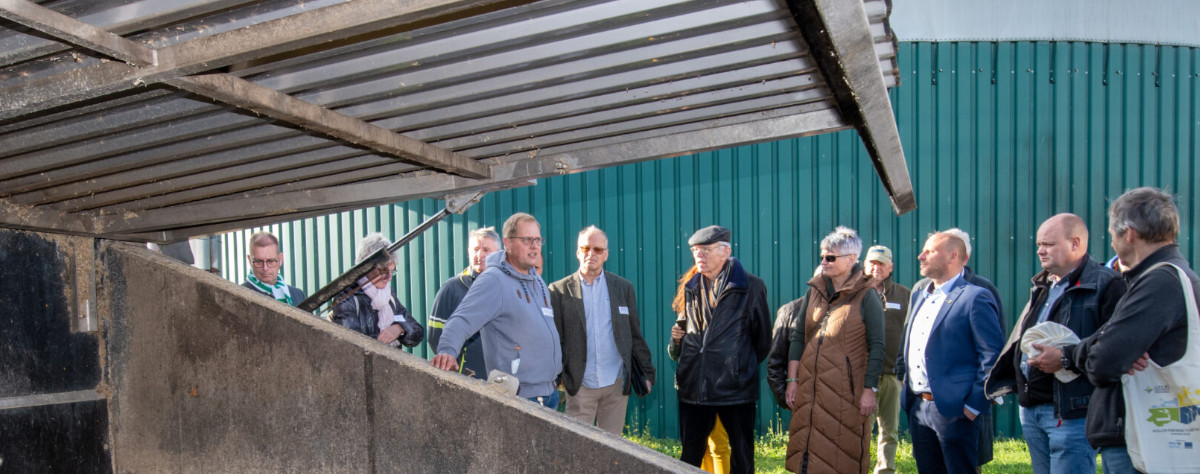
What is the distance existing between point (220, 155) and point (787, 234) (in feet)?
18.9

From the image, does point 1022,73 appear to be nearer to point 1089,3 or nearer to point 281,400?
point 1089,3

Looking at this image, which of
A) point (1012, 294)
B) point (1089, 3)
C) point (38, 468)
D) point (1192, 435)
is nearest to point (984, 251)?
point (1012, 294)

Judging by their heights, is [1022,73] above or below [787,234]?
above

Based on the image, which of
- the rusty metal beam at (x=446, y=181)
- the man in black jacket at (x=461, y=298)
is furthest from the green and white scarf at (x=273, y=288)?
the rusty metal beam at (x=446, y=181)

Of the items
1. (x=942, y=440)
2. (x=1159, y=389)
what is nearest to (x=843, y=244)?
(x=942, y=440)

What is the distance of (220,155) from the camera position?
3.31m

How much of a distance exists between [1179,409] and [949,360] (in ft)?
4.92

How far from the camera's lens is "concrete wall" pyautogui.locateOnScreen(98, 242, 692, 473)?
326cm

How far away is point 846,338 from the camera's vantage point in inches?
220

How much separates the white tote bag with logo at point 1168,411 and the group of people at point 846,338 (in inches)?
2.1

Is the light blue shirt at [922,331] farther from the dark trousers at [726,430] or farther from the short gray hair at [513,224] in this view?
the short gray hair at [513,224]

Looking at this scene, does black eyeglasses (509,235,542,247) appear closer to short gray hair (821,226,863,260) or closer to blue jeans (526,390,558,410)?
blue jeans (526,390,558,410)

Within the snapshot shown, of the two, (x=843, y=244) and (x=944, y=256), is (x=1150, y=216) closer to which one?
(x=944, y=256)

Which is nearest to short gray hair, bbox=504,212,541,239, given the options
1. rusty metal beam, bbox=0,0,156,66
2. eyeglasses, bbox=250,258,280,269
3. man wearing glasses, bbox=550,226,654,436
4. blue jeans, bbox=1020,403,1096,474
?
man wearing glasses, bbox=550,226,654,436
